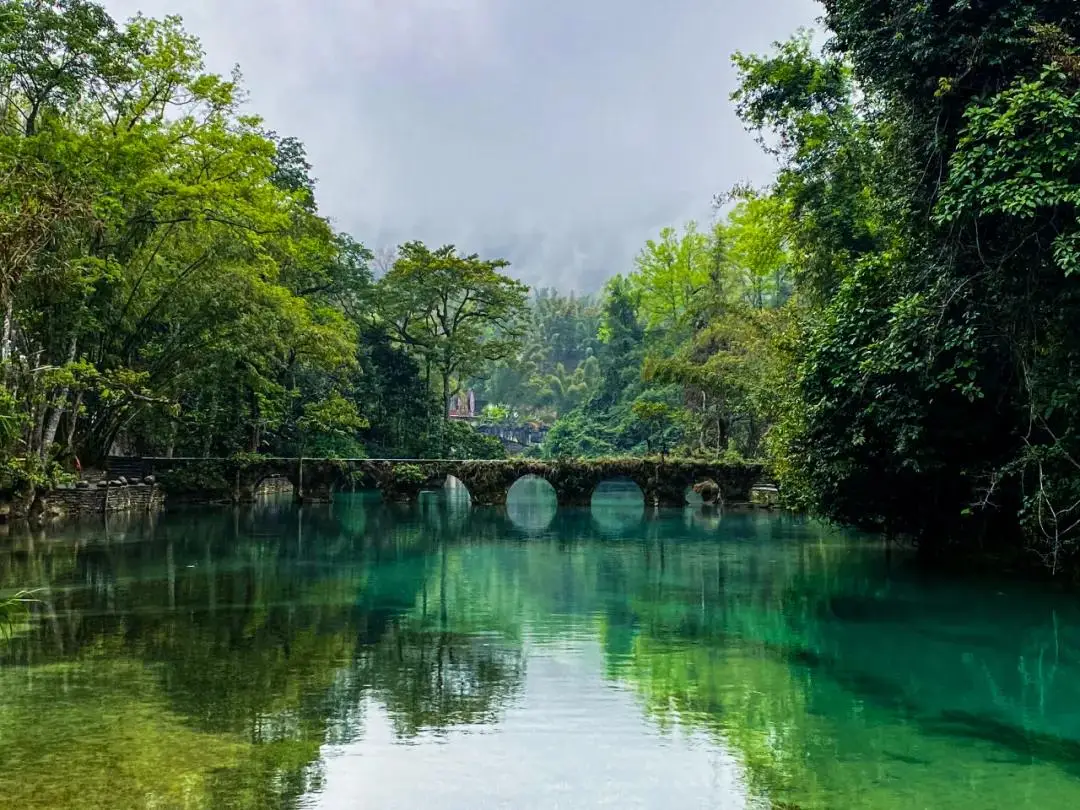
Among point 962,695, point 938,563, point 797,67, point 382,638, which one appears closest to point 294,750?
point 382,638

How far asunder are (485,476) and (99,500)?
536 inches

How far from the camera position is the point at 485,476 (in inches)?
1353

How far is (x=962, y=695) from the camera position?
8930 millimetres

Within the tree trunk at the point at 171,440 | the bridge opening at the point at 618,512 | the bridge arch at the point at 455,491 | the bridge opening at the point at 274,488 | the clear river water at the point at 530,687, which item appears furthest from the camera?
the bridge arch at the point at 455,491

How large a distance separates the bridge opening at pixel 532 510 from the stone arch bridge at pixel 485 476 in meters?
1.13

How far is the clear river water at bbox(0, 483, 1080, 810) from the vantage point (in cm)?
634

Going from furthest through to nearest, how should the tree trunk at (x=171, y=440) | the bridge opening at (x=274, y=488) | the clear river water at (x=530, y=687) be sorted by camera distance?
the bridge opening at (x=274, y=488)
the tree trunk at (x=171, y=440)
the clear river water at (x=530, y=687)

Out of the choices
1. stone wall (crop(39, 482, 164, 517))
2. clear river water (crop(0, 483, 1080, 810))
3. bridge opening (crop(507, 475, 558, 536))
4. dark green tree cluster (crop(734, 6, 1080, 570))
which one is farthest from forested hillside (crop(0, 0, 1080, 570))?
bridge opening (crop(507, 475, 558, 536))

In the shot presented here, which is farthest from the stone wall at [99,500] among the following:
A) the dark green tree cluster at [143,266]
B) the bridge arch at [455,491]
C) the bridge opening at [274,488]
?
the bridge arch at [455,491]

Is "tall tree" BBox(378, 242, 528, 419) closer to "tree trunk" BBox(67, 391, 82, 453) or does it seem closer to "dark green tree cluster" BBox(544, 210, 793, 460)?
"dark green tree cluster" BBox(544, 210, 793, 460)

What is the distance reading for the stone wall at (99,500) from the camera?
24375mm

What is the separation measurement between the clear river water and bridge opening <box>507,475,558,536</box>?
10525 millimetres

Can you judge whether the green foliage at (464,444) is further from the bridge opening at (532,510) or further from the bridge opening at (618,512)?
the bridge opening at (618,512)

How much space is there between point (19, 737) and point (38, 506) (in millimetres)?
18754
